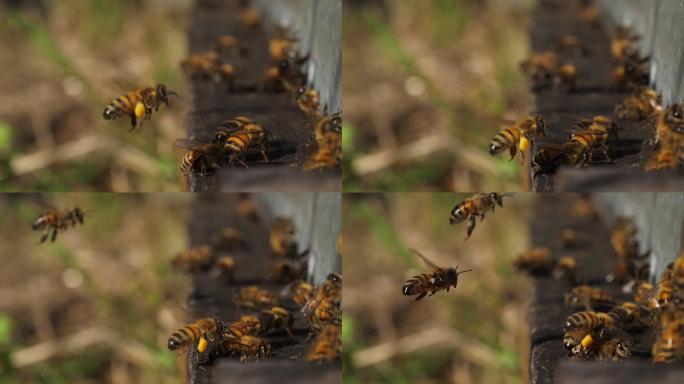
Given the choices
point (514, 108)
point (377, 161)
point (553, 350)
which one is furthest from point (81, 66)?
point (553, 350)

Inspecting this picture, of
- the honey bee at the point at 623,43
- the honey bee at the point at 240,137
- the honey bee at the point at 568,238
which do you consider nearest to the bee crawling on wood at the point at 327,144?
the honey bee at the point at 240,137

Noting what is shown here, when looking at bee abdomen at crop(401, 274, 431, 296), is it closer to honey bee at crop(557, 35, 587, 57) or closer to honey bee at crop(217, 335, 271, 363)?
honey bee at crop(217, 335, 271, 363)

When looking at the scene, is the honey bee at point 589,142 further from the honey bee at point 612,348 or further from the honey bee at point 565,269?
the honey bee at point 565,269

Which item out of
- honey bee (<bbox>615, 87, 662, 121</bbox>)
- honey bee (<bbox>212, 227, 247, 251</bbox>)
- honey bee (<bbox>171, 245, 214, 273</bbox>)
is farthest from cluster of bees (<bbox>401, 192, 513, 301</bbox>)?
honey bee (<bbox>212, 227, 247, 251</bbox>)

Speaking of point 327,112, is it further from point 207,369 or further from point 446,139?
point 446,139

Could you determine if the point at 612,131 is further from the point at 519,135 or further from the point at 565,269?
the point at 565,269

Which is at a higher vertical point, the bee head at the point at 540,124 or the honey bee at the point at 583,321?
the bee head at the point at 540,124
